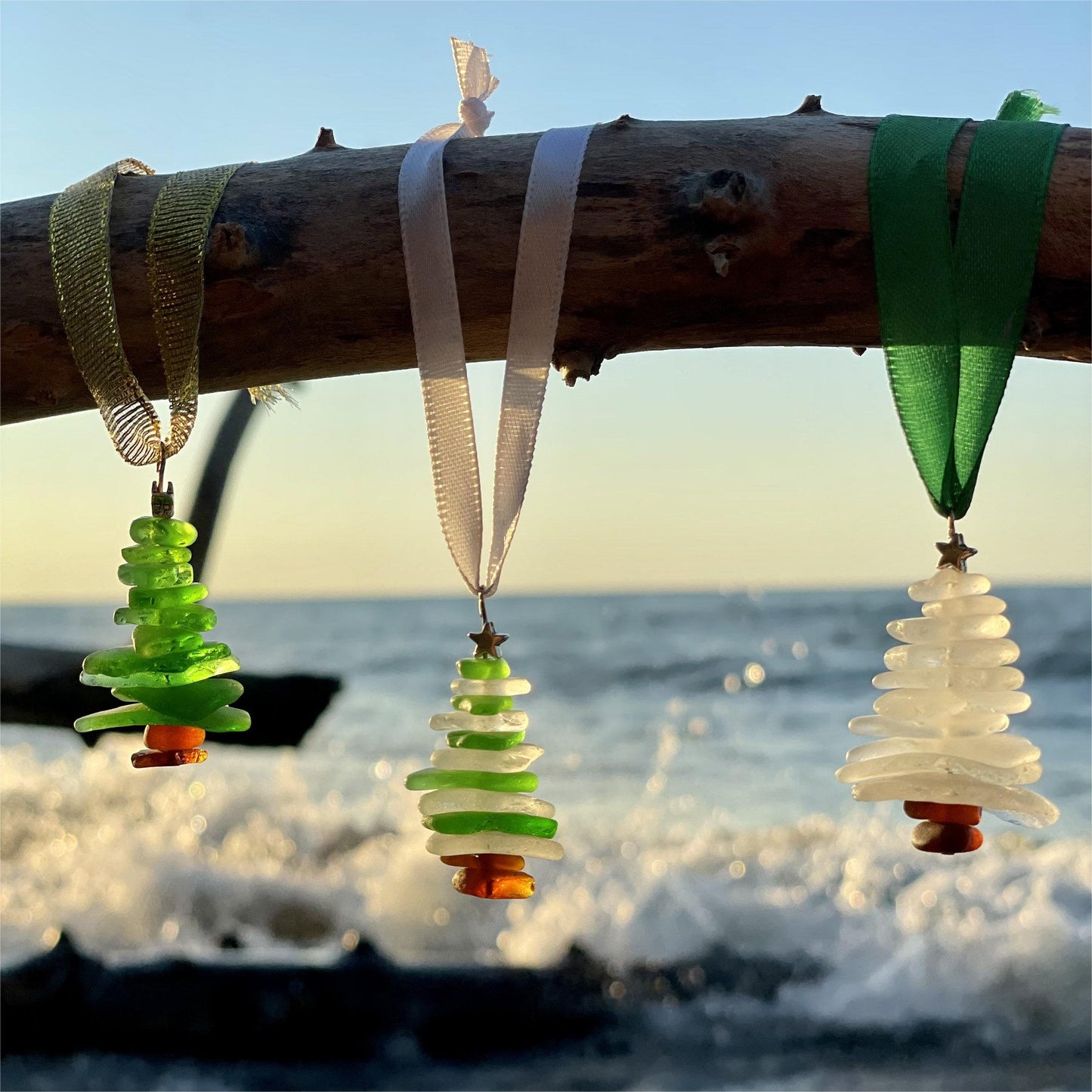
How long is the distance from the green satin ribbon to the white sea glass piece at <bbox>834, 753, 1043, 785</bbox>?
0.71 ft

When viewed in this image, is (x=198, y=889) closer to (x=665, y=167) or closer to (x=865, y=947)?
(x=865, y=947)

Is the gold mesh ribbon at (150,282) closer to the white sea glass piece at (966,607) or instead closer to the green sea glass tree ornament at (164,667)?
the green sea glass tree ornament at (164,667)

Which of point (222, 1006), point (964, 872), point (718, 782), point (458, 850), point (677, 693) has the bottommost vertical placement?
point (458, 850)

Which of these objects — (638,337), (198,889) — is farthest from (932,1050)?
(638,337)

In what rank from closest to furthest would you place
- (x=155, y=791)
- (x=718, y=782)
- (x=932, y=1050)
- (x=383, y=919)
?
(x=932, y=1050) → (x=383, y=919) → (x=155, y=791) → (x=718, y=782)

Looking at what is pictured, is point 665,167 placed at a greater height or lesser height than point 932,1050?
greater

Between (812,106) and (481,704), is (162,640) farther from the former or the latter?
(812,106)

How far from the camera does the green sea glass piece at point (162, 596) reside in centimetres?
126

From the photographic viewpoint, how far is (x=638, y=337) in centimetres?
111

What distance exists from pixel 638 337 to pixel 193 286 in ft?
1.30

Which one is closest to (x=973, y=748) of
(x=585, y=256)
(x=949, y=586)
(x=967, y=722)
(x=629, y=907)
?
(x=967, y=722)

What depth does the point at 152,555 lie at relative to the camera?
1280mm

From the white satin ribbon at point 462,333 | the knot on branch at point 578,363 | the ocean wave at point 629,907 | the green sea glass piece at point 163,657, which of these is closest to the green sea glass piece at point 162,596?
the green sea glass piece at point 163,657

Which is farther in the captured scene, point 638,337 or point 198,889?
point 198,889
